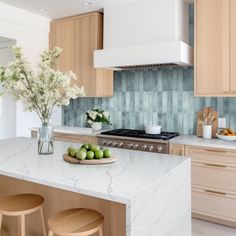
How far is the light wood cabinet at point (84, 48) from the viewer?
4.13m

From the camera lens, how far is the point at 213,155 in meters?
3.01

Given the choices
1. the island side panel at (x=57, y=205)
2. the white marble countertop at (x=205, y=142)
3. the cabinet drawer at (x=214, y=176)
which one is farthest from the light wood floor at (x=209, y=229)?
the island side panel at (x=57, y=205)

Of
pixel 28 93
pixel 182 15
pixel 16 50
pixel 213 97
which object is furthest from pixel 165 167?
pixel 182 15

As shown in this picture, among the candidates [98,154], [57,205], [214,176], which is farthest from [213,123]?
[57,205]

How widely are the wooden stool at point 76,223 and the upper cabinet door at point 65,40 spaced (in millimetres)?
3038

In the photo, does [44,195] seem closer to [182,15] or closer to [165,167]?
[165,167]

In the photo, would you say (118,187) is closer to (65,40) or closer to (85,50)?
(85,50)

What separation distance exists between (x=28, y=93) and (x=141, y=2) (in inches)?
84.6

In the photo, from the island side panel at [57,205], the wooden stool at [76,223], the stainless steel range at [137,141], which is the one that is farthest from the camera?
the stainless steel range at [137,141]

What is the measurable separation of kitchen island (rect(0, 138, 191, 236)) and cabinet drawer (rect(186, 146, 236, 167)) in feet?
3.44

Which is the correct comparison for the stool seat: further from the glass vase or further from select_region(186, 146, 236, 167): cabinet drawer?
select_region(186, 146, 236, 167): cabinet drawer

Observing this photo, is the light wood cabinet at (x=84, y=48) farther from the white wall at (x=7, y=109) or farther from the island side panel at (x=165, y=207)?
the island side panel at (x=165, y=207)

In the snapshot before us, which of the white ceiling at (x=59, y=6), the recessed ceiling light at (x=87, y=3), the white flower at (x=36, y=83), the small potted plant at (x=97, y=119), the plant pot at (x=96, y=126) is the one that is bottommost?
the plant pot at (x=96, y=126)

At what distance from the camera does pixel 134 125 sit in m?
4.21
